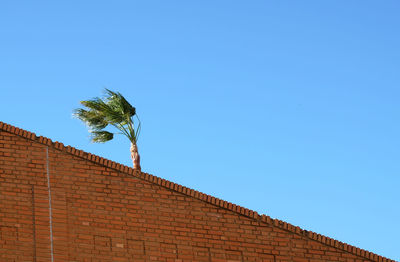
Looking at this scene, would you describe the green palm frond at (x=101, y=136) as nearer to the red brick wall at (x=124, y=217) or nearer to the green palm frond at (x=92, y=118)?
the green palm frond at (x=92, y=118)

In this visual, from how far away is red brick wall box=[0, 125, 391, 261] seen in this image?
17.5 metres

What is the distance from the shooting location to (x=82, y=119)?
2355 cm

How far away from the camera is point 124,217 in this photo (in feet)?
57.9

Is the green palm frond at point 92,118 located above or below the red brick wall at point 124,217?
above

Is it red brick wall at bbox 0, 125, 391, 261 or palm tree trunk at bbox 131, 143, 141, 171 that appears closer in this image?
red brick wall at bbox 0, 125, 391, 261

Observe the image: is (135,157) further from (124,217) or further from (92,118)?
(124,217)

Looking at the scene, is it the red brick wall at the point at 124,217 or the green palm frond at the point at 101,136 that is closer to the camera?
the red brick wall at the point at 124,217

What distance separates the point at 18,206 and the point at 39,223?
0.63 meters

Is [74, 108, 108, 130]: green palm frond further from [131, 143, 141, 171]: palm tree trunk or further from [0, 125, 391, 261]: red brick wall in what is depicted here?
[0, 125, 391, 261]: red brick wall

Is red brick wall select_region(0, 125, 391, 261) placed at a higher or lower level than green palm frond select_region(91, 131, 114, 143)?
lower

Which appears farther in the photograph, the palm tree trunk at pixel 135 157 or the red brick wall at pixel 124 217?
the palm tree trunk at pixel 135 157

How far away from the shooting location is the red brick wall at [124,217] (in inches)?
687

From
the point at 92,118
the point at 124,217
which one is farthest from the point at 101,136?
the point at 124,217

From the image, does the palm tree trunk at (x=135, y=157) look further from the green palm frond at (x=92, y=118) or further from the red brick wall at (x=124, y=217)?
the red brick wall at (x=124, y=217)
